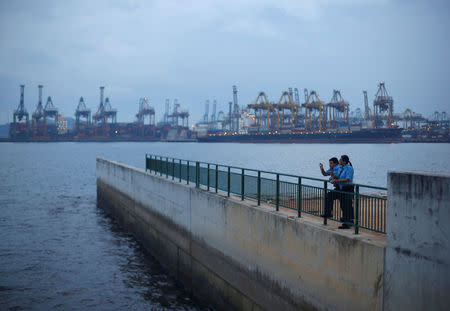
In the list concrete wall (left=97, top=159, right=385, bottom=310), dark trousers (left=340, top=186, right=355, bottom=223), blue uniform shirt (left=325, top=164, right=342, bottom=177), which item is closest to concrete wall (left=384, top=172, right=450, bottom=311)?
concrete wall (left=97, top=159, right=385, bottom=310)

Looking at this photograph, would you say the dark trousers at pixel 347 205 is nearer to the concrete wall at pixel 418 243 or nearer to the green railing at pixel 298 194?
the green railing at pixel 298 194

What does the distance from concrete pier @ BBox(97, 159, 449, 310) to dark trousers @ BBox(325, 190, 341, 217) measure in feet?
1.28

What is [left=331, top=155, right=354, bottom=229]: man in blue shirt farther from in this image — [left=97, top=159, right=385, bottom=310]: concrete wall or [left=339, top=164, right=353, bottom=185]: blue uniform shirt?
[left=97, top=159, right=385, bottom=310]: concrete wall

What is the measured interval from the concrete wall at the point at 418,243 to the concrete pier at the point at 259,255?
0.07 metres

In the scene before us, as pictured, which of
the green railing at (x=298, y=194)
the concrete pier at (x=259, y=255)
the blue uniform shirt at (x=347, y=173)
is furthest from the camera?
the blue uniform shirt at (x=347, y=173)

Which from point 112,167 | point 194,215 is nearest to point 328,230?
point 194,215

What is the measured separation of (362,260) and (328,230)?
1098mm

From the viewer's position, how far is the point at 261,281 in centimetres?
1050

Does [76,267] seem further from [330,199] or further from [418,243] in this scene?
[418,243]

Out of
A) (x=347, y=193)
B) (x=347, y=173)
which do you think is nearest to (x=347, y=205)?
(x=347, y=193)

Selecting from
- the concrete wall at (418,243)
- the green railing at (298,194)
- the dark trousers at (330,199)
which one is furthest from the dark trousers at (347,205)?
the concrete wall at (418,243)

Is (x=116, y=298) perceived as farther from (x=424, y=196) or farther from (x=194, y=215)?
(x=424, y=196)

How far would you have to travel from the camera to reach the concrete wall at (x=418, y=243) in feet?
20.7

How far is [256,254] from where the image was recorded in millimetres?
10836
